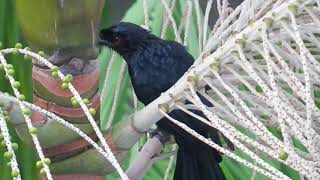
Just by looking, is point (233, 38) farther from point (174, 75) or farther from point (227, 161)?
point (227, 161)

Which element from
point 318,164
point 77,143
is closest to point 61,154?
point 77,143

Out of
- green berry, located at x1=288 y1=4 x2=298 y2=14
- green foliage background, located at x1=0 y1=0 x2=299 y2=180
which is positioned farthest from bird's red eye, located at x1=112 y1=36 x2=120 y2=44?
green berry, located at x1=288 y1=4 x2=298 y2=14

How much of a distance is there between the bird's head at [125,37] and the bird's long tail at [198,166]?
0.20 m

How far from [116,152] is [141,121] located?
57mm

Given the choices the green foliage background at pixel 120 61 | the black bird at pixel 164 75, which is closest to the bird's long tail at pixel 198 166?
the black bird at pixel 164 75

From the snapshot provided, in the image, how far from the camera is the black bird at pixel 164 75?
3.43 ft

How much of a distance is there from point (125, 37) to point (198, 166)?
0.25 m

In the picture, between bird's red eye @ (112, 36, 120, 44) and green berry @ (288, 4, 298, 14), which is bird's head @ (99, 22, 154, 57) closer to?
bird's red eye @ (112, 36, 120, 44)

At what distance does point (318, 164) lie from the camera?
0.56 metres

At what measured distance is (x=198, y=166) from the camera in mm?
1061

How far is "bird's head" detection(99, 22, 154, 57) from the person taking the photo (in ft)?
3.48

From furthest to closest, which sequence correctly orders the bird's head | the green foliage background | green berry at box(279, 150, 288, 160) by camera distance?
the bird's head, the green foliage background, green berry at box(279, 150, 288, 160)

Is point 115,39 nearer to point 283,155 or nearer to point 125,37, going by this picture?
point 125,37

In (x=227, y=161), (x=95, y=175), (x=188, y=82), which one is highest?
(x=188, y=82)
